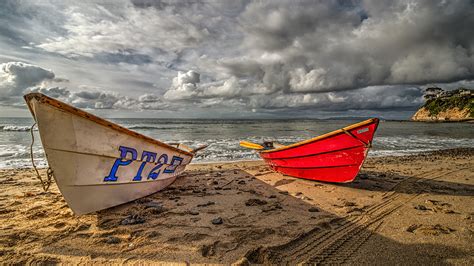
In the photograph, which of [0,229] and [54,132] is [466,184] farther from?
[0,229]

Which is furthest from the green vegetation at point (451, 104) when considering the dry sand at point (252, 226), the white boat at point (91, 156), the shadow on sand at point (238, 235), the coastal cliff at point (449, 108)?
the white boat at point (91, 156)

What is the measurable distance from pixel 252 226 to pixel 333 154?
331cm

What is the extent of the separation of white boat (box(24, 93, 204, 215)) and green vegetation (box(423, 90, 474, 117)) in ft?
286

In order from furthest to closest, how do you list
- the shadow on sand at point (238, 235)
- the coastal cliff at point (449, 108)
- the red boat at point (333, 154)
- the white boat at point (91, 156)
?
1. the coastal cliff at point (449, 108)
2. the red boat at point (333, 154)
3. the white boat at point (91, 156)
4. the shadow on sand at point (238, 235)

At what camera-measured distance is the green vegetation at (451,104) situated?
65600 mm

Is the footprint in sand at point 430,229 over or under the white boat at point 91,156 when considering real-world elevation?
under

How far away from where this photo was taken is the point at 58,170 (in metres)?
3.17

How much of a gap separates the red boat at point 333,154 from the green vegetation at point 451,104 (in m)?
82.5

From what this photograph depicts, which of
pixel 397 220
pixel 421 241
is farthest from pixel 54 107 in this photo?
pixel 397 220

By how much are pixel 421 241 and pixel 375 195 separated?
7.70 feet

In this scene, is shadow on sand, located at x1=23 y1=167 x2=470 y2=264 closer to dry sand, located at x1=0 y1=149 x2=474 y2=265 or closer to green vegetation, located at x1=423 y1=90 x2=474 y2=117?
dry sand, located at x1=0 y1=149 x2=474 y2=265

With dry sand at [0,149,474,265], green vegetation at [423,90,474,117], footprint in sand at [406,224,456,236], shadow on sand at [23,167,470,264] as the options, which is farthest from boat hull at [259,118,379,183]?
green vegetation at [423,90,474,117]

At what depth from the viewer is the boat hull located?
511cm

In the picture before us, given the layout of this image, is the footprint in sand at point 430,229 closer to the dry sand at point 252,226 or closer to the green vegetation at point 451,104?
the dry sand at point 252,226
